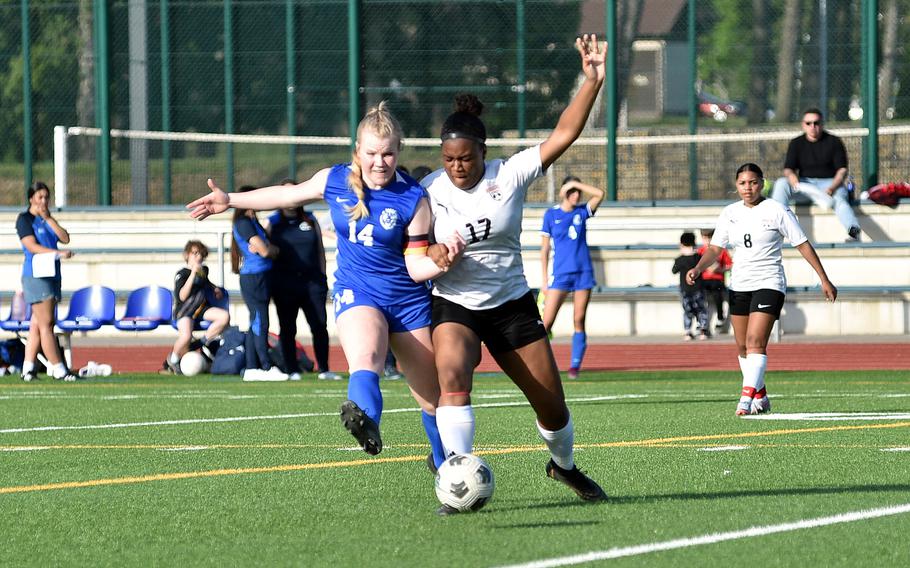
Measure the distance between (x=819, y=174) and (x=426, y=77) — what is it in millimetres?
8458

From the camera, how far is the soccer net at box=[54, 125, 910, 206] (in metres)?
27.2

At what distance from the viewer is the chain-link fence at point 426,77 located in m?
27.8

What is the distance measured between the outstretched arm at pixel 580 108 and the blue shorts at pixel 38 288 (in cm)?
1113

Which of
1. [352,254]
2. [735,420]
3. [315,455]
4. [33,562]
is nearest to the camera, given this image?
[33,562]

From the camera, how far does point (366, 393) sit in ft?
23.3

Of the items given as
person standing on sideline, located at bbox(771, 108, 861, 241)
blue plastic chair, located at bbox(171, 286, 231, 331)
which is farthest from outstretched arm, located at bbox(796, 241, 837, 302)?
person standing on sideline, located at bbox(771, 108, 861, 241)

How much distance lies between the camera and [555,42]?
29.5 m

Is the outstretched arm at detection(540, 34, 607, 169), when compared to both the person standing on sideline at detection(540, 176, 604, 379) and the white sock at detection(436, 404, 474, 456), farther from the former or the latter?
the person standing on sideline at detection(540, 176, 604, 379)

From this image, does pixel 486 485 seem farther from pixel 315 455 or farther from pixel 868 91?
pixel 868 91

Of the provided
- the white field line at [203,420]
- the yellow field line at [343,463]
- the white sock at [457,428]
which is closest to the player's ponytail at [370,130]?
the white sock at [457,428]

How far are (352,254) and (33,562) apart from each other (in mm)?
2065

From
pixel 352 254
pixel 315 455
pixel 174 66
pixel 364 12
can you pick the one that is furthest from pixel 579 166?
pixel 352 254

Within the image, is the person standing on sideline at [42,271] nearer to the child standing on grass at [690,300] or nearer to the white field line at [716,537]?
the child standing on grass at [690,300]

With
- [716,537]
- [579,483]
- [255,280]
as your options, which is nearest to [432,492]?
[579,483]
